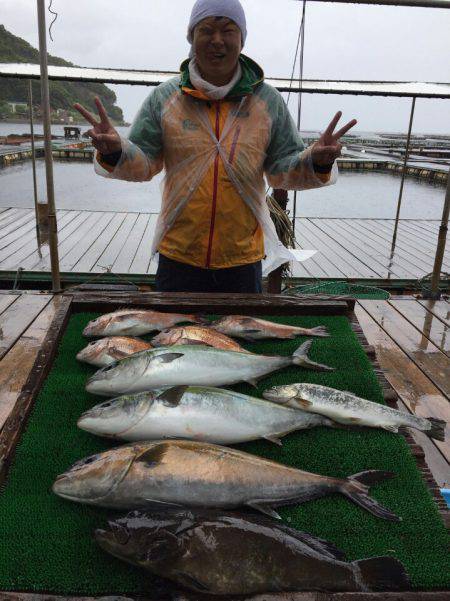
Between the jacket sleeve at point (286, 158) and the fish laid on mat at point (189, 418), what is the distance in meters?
1.62

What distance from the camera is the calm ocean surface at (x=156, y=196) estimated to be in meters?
14.5

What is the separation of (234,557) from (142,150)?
2.40 m

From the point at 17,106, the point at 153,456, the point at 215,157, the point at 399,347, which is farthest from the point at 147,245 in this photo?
the point at 17,106

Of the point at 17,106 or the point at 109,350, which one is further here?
the point at 17,106

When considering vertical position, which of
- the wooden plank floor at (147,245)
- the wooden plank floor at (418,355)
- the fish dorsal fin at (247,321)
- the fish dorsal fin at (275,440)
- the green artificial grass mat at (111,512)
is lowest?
the wooden plank floor at (147,245)

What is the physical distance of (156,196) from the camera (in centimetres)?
1623

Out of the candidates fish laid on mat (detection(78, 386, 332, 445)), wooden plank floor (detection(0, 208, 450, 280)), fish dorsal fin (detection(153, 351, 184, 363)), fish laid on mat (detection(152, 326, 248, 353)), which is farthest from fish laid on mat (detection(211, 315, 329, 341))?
wooden plank floor (detection(0, 208, 450, 280))

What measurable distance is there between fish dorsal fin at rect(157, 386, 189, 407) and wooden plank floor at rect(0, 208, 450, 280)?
16.3 ft

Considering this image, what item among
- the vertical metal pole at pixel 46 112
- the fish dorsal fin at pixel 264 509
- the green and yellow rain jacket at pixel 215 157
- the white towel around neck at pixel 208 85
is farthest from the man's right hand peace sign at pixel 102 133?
the fish dorsal fin at pixel 264 509

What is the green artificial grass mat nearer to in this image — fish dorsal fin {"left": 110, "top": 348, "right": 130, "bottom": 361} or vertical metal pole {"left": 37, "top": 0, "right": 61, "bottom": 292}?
fish dorsal fin {"left": 110, "top": 348, "right": 130, "bottom": 361}

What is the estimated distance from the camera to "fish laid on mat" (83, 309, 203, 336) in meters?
2.20

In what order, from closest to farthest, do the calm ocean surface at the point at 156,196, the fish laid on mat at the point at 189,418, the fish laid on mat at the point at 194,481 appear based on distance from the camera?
1. the fish laid on mat at the point at 194,481
2. the fish laid on mat at the point at 189,418
3. the calm ocean surface at the point at 156,196

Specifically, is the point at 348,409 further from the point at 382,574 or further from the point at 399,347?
the point at 399,347

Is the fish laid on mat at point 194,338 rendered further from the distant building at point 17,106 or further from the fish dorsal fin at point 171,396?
the distant building at point 17,106
